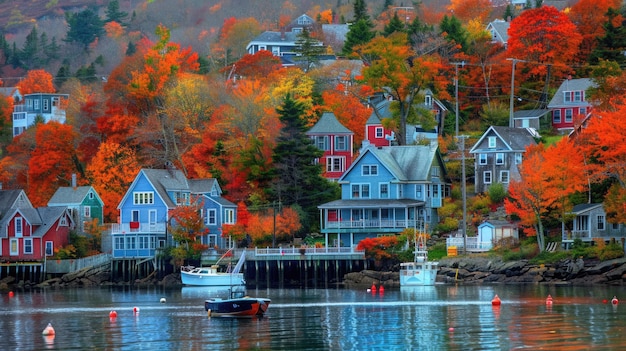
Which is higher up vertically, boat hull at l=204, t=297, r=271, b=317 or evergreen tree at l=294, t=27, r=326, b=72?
evergreen tree at l=294, t=27, r=326, b=72

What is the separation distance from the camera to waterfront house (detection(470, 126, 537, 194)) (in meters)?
116

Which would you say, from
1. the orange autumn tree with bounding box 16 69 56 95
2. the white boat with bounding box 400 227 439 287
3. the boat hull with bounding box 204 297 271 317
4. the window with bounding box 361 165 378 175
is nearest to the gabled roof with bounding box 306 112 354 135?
the window with bounding box 361 165 378 175

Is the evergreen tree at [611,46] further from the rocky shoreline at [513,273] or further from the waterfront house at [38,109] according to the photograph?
the waterfront house at [38,109]

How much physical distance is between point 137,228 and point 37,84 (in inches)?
3004

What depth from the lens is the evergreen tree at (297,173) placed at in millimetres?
114500

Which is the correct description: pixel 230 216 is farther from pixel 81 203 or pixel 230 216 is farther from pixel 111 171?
pixel 111 171

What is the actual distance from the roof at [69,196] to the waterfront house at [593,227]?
4308 centimetres

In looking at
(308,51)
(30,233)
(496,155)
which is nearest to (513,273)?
(496,155)

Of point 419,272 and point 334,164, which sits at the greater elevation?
point 334,164

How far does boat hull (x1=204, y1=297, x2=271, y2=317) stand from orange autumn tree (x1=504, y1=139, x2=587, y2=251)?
31.8 metres

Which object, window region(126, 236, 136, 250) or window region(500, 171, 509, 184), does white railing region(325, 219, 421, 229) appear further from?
window region(126, 236, 136, 250)

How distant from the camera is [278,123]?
120875 mm

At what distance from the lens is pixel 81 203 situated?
120m

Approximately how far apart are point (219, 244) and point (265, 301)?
39907 millimetres
